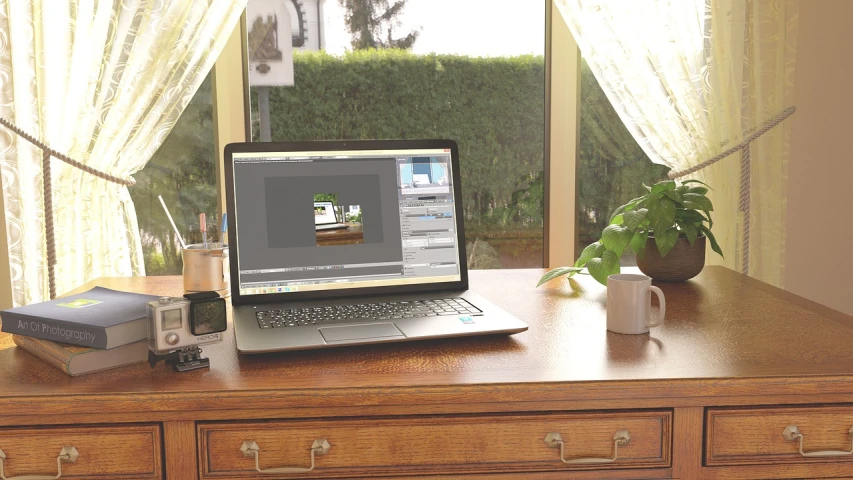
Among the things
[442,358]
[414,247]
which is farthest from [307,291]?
[442,358]

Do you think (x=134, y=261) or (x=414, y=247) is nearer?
(x=414, y=247)

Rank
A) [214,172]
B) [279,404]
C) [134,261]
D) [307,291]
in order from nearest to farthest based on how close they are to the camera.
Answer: [279,404]
[307,291]
[134,261]
[214,172]

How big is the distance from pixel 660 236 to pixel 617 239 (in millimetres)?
86

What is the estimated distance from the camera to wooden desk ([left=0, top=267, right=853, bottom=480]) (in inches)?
38.4

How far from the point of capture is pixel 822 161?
8.86 feet

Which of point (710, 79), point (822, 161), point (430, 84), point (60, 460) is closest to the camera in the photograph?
point (60, 460)

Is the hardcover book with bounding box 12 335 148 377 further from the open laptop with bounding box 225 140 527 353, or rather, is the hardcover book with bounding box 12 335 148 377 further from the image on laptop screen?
the image on laptop screen

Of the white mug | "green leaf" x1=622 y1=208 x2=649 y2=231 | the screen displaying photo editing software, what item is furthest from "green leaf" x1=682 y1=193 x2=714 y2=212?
the screen displaying photo editing software

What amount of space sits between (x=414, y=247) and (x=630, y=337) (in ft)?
1.38

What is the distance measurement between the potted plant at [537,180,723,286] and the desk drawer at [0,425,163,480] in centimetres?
83

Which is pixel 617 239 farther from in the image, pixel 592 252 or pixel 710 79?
pixel 710 79

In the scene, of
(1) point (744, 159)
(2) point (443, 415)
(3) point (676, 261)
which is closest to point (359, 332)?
(2) point (443, 415)

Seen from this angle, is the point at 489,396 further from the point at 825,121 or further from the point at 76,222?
the point at 825,121

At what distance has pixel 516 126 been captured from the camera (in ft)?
9.50
